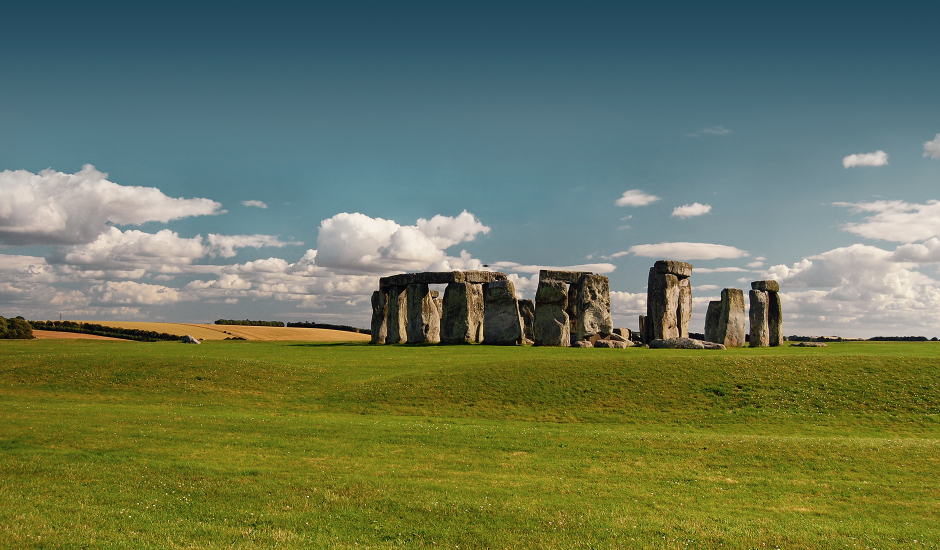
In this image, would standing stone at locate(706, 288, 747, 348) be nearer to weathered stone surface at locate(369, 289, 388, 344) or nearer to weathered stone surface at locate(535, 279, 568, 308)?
weathered stone surface at locate(535, 279, 568, 308)

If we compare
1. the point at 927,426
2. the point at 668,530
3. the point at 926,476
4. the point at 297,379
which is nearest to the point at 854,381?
the point at 927,426

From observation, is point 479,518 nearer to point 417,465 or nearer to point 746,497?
point 417,465

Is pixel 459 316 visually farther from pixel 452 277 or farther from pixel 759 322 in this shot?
pixel 759 322

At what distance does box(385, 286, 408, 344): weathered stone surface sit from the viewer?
41.4 meters

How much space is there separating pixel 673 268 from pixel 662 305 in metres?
2.53

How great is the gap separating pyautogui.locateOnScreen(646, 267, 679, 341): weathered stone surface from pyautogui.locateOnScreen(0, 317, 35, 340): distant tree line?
147ft

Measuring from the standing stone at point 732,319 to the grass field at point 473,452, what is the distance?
1231 cm

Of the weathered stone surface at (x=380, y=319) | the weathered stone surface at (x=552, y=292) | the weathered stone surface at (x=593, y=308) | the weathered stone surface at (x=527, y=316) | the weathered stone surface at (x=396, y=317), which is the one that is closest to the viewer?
the weathered stone surface at (x=552, y=292)

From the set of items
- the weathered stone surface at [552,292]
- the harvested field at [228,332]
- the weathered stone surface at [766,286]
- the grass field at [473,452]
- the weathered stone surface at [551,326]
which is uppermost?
the weathered stone surface at [766,286]

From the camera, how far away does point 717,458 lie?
14148 mm

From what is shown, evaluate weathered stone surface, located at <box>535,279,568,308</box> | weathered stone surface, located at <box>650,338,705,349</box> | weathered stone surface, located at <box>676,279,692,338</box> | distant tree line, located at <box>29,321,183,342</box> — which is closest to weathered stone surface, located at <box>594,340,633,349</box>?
weathered stone surface, located at <box>650,338,705,349</box>

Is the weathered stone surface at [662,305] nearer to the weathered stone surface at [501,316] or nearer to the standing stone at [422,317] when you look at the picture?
the weathered stone surface at [501,316]

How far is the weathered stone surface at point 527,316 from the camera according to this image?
41.7 meters

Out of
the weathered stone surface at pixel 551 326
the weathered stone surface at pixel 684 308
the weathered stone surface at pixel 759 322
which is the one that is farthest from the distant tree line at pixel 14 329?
the weathered stone surface at pixel 759 322
